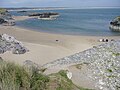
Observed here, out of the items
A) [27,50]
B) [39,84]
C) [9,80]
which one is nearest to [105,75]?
[39,84]

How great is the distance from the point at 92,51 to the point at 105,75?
4717 millimetres

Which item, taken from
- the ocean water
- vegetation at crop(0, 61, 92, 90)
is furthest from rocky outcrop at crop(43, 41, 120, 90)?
the ocean water

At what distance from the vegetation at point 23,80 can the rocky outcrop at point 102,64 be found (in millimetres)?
3779

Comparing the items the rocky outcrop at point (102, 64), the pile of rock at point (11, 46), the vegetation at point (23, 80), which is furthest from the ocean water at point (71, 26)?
the vegetation at point (23, 80)

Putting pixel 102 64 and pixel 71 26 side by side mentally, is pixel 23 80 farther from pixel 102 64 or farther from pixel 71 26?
pixel 71 26

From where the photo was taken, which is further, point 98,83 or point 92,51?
point 92,51

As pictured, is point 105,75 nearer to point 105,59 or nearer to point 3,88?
point 105,59

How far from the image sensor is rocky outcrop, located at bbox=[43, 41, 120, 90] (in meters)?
12.8

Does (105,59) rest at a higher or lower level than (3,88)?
lower

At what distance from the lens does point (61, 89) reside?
356 inches

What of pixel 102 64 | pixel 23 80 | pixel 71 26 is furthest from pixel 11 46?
pixel 71 26

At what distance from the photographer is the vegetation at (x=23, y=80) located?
25.1ft

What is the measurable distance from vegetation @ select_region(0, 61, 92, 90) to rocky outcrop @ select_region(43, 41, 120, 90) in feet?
12.4

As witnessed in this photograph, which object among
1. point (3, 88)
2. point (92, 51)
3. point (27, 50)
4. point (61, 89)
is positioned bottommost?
point (27, 50)
